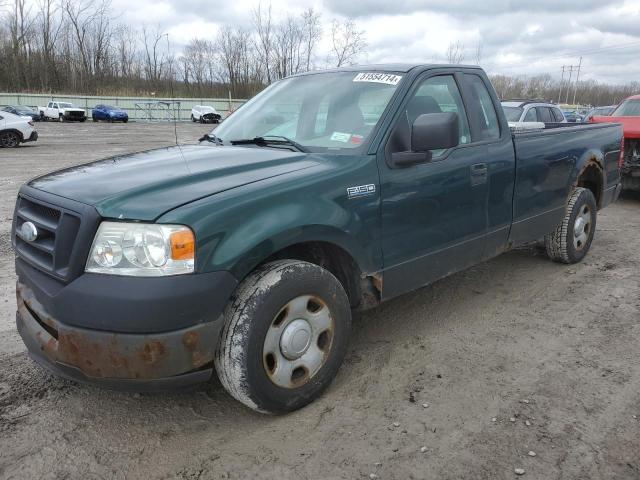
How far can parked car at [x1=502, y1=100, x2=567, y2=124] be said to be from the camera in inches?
441

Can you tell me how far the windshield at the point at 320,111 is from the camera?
332 cm

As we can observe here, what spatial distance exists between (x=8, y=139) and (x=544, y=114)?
677 inches

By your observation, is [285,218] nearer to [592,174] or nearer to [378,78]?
[378,78]

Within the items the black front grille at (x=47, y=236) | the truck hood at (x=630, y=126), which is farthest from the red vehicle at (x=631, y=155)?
the black front grille at (x=47, y=236)

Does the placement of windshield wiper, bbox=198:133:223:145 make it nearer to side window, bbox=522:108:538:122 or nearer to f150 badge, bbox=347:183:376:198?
f150 badge, bbox=347:183:376:198

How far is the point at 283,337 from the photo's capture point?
2.70 m

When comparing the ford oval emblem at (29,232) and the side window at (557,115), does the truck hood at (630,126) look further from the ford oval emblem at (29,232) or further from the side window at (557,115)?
the ford oval emblem at (29,232)

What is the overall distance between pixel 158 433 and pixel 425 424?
53.7 inches

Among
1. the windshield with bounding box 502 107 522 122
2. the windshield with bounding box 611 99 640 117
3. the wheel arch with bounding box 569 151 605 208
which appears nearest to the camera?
the wheel arch with bounding box 569 151 605 208

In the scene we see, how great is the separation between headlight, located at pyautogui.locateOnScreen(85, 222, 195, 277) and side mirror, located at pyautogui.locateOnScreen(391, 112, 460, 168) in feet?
4.73

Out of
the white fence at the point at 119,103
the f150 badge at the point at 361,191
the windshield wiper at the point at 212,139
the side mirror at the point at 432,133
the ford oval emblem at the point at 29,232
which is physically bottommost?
the ford oval emblem at the point at 29,232

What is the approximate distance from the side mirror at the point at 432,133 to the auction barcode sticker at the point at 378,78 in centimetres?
49

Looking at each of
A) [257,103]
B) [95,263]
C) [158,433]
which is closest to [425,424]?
[158,433]

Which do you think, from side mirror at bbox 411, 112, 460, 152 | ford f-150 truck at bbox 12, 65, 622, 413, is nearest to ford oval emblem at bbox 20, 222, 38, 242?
ford f-150 truck at bbox 12, 65, 622, 413
